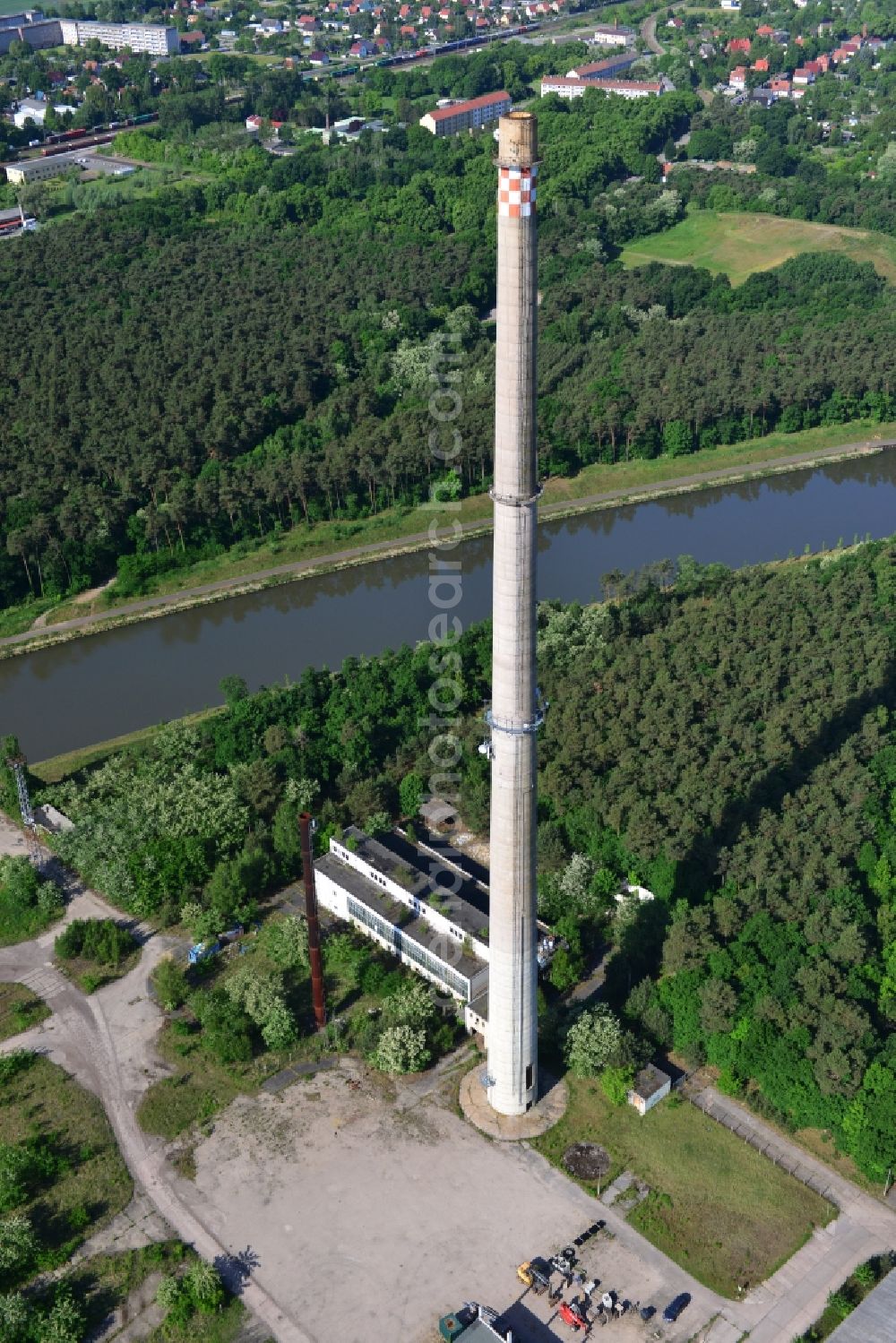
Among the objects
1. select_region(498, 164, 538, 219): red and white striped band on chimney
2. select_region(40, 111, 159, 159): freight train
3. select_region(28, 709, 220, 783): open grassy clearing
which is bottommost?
select_region(28, 709, 220, 783): open grassy clearing

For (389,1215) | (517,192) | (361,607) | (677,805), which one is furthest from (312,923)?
(361,607)

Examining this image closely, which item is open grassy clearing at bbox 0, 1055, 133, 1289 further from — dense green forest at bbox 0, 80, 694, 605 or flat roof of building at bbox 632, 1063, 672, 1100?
dense green forest at bbox 0, 80, 694, 605

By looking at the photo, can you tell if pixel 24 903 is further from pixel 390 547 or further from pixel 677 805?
pixel 390 547

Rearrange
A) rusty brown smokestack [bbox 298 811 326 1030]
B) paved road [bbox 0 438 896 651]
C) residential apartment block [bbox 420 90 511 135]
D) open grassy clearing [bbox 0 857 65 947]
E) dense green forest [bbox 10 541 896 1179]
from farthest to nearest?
residential apartment block [bbox 420 90 511 135] < paved road [bbox 0 438 896 651] < open grassy clearing [bbox 0 857 65 947] < dense green forest [bbox 10 541 896 1179] < rusty brown smokestack [bbox 298 811 326 1030]

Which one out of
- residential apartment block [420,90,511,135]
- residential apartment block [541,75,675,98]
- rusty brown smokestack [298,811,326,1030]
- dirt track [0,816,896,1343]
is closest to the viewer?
dirt track [0,816,896,1343]

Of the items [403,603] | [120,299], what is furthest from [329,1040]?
[120,299]

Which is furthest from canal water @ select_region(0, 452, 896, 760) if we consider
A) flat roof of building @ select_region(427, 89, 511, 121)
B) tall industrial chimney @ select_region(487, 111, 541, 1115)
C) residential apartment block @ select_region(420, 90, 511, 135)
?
flat roof of building @ select_region(427, 89, 511, 121)
